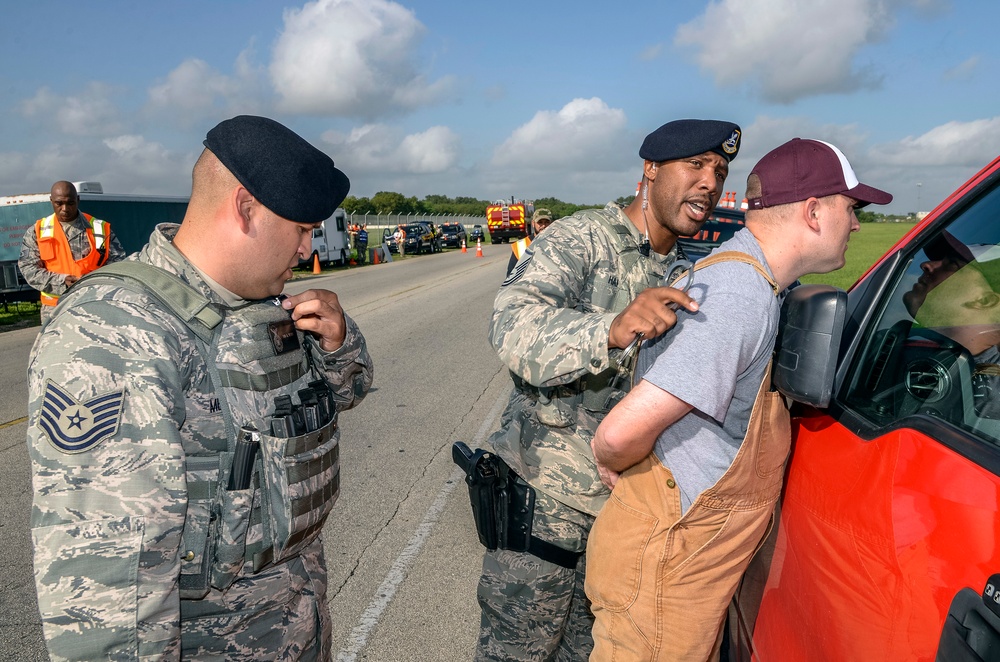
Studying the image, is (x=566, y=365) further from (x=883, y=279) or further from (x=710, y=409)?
(x=883, y=279)

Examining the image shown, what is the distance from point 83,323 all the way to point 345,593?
8.52 ft

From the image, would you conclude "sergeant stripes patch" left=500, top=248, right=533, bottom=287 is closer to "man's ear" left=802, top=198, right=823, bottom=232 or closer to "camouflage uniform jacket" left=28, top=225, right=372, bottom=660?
"man's ear" left=802, top=198, right=823, bottom=232

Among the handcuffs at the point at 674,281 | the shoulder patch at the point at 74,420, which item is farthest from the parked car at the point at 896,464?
the shoulder patch at the point at 74,420

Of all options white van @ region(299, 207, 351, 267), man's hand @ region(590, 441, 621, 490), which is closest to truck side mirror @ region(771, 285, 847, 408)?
man's hand @ region(590, 441, 621, 490)

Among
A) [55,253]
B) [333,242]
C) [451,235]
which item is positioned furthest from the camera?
[451,235]

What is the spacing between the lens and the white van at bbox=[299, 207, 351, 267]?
28.4 metres

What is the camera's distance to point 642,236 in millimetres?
2607

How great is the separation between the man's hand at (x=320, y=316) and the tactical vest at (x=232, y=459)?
14 cm

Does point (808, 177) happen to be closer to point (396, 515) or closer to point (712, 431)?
point (712, 431)

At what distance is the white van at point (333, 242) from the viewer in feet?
93.1

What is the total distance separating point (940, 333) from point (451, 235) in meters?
47.4

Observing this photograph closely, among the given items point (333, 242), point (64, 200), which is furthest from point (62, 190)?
point (333, 242)

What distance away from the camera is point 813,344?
64.1 inches

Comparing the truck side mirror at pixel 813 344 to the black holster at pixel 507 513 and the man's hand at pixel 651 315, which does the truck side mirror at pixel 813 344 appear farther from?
the black holster at pixel 507 513
